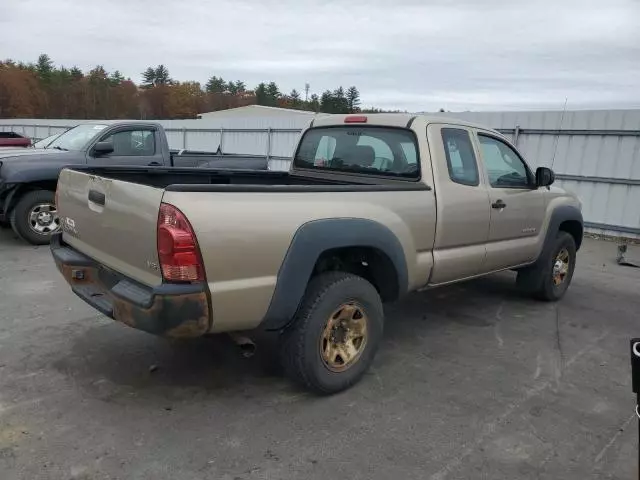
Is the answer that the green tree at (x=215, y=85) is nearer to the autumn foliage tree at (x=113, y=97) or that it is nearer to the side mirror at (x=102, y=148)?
the autumn foliage tree at (x=113, y=97)

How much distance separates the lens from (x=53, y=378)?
12.0 feet

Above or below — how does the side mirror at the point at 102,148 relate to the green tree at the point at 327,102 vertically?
below

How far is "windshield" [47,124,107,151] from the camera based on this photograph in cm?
854

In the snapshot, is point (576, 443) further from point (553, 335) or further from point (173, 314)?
point (173, 314)

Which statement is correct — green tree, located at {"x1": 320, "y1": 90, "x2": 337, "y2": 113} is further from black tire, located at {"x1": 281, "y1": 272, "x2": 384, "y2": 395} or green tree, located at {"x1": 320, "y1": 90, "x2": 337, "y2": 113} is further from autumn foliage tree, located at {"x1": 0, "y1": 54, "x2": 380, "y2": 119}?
black tire, located at {"x1": 281, "y1": 272, "x2": 384, "y2": 395}

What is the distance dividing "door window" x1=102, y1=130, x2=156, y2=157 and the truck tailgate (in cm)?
490

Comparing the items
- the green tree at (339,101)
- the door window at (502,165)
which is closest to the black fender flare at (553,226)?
the door window at (502,165)

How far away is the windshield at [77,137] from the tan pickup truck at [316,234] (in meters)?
4.56

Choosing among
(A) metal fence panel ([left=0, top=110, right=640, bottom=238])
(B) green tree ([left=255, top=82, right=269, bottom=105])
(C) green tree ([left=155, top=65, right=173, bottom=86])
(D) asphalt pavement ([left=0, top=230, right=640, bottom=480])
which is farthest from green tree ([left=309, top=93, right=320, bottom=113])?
(D) asphalt pavement ([left=0, top=230, right=640, bottom=480])

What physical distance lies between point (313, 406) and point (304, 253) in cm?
102

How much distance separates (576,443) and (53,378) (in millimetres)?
3372

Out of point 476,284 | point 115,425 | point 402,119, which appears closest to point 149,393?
point 115,425

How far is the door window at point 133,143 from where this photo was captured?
855 cm

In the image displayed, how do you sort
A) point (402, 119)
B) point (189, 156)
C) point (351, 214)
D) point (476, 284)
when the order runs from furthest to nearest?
point (189, 156)
point (476, 284)
point (402, 119)
point (351, 214)
